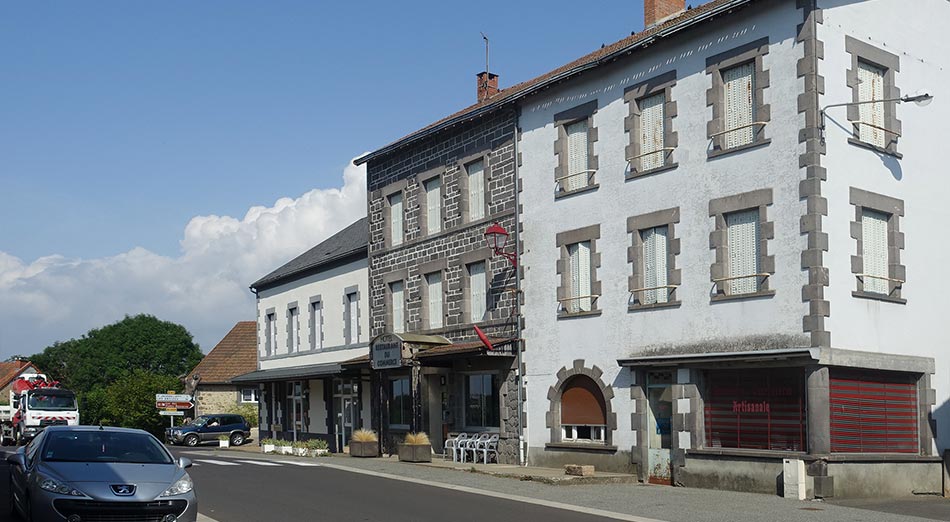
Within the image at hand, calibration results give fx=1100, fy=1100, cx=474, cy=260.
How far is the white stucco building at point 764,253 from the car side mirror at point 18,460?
41.5ft

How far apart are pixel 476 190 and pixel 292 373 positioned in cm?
1313

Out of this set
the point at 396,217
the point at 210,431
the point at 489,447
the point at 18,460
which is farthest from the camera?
the point at 210,431

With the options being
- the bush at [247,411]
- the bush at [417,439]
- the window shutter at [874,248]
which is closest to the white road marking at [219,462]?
the bush at [417,439]

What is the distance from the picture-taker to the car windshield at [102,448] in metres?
13.2

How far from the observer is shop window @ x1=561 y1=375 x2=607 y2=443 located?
2461 cm

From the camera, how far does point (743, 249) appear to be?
21328mm

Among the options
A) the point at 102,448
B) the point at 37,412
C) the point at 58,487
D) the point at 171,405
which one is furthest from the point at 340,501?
the point at 171,405

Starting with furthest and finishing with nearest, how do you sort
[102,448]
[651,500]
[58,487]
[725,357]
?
[725,357] < [651,500] < [102,448] < [58,487]

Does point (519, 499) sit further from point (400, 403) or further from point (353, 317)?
point (353, 317)

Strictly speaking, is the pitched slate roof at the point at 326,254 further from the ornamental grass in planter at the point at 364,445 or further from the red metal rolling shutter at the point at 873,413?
the red metal rolling shutter at the point at 873,413

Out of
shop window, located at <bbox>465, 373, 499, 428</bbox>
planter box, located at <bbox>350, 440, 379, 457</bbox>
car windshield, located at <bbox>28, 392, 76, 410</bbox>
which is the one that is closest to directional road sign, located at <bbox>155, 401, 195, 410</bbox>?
car windshield, located at <bbox>28, 392, 76, 410</bbox>

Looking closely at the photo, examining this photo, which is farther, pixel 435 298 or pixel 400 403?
pixel 400 403

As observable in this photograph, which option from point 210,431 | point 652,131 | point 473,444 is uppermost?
point 652,131

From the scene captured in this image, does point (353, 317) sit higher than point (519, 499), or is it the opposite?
point (353, 317)
